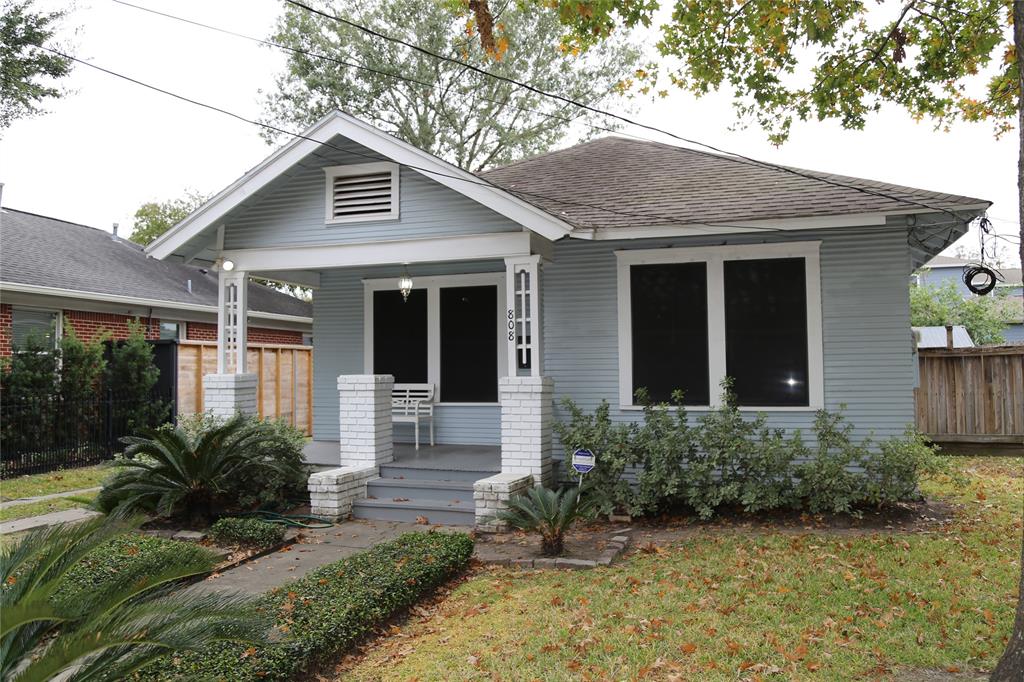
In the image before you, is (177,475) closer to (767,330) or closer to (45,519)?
(45,519)

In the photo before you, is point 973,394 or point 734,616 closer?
point 734,616

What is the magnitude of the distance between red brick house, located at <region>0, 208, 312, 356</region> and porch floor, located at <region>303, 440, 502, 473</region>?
369 centimetres

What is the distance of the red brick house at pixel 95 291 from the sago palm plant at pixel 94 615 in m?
8.78

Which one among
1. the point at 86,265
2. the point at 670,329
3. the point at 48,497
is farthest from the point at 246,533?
the point at 86,265

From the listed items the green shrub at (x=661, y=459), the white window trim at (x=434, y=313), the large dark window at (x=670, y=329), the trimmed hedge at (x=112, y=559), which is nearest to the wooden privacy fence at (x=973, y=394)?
the large dark window at (x=670, y=329)

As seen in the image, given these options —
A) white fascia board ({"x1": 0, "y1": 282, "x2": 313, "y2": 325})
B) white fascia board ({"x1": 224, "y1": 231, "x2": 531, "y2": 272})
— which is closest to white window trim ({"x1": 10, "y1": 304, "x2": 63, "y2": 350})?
white fascia board ({"x1": 0, "y1": 282, "x2": 313, "y2": 325})

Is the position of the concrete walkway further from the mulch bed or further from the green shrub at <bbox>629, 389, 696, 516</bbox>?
the green shrub at <bbox>629, 389, 696, 516</bbox>

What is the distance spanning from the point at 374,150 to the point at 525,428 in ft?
12.6

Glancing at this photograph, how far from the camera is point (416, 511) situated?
8.16m

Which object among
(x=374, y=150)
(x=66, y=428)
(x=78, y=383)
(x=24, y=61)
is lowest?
(x=66, y=428)

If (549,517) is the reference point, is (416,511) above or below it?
below

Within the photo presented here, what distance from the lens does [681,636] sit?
15.1 feet

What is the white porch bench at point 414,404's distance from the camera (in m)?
10.3

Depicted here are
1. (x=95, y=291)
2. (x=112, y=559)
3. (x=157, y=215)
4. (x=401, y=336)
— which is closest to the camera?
(x=112, y=559)
